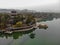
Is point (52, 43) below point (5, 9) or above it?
below

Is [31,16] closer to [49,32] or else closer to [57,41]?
[49,32]

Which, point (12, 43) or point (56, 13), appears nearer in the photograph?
point (12, 43)

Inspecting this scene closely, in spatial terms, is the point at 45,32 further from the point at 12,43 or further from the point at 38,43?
the point at 12,43

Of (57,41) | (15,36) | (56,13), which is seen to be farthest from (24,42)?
(56,13)

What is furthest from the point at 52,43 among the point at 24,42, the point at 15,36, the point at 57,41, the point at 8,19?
the point at 8,19

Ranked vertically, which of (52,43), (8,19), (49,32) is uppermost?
(8,19)

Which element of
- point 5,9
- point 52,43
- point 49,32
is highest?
point 5,9
